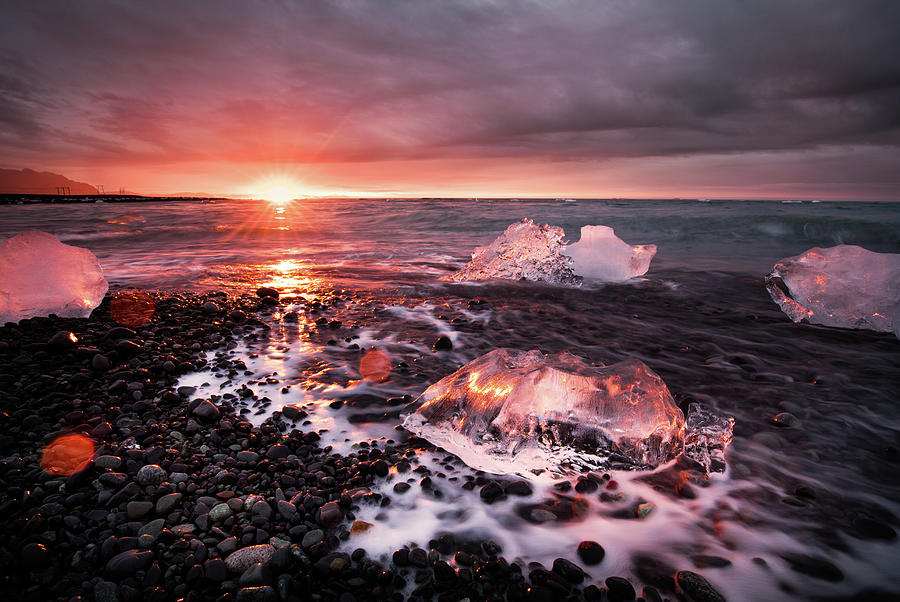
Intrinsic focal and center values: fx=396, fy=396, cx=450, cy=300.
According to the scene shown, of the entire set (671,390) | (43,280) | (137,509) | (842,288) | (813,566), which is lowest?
(813,566)

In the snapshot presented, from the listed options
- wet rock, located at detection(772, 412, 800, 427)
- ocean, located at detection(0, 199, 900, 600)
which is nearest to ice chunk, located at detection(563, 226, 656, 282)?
ocean, located at detection(0, 199, 900, 600)

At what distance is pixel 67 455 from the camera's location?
2367 millimetres

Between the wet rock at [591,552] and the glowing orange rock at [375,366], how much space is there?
2.32m

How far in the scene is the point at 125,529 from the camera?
6.23 feet

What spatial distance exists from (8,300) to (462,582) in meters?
6.00

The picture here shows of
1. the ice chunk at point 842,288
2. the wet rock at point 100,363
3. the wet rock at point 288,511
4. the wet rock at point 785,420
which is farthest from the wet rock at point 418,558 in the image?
the ice chunk at point 842,288

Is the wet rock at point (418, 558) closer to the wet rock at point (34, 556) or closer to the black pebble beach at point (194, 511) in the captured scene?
the black pebble beach at point (194, 511)

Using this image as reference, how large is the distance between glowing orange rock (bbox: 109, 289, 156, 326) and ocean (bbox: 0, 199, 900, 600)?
1.32 m

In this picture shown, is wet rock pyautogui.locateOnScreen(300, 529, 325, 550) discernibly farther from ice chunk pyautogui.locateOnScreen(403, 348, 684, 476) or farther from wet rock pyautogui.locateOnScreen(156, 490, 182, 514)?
ice chunk pyautogui.locateOnScreen(403, 348, 684, 476)

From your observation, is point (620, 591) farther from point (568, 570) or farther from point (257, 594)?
point (257, 594)

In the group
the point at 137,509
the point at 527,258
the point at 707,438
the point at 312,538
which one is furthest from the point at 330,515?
the point at 527,258

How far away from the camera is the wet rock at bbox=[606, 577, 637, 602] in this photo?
1748 mm

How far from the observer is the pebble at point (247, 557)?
1.75 m

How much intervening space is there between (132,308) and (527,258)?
22.7 ft
